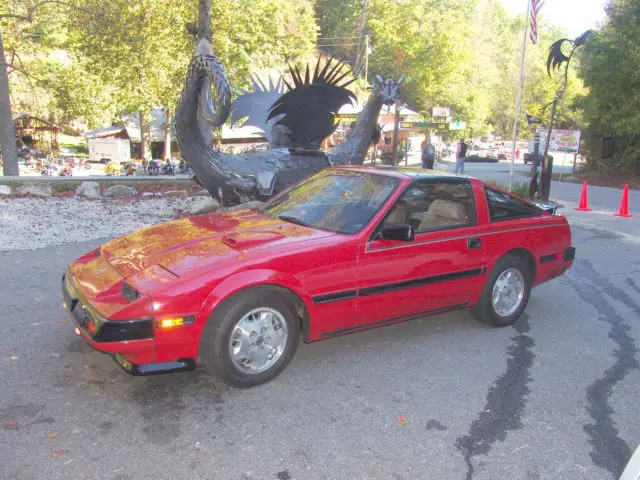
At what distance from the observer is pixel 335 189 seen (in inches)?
177

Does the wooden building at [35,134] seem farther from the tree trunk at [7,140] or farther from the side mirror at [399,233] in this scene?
the side mirror at [399,233]

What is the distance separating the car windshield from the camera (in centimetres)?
402

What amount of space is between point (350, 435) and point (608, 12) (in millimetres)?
26402

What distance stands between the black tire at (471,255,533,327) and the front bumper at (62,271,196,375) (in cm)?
269

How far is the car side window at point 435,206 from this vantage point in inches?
166

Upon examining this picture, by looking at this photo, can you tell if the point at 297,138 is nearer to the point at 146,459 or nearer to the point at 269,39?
the point at 146,459

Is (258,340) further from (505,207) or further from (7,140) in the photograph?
(7,140)

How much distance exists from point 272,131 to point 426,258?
6247 millimetres

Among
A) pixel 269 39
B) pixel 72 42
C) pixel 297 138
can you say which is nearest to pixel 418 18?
pixel 269 39

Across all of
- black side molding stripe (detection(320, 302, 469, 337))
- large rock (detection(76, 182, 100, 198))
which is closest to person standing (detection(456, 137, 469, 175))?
large rock (detection(76, 182, 100, 198))

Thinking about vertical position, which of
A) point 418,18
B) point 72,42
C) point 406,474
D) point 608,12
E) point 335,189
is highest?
point 418,18

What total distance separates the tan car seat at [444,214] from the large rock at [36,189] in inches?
386

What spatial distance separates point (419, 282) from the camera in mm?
4086

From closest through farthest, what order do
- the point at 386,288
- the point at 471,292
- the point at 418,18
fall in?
the point at 386,288 → the point at 471,292 → the point at 418,18
